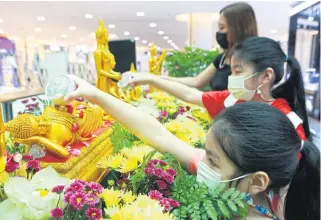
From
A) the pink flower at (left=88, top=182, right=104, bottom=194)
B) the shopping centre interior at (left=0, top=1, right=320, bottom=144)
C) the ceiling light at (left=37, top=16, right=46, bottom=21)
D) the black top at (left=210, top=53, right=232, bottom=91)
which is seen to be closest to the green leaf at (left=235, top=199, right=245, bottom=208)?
the pink flower at (left=88, top=182, right=104, bottom=194)

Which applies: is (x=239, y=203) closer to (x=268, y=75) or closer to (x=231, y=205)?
(x=231, y=205)

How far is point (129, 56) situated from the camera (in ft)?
8.83

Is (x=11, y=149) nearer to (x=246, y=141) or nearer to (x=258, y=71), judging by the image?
(x=246, y=141)

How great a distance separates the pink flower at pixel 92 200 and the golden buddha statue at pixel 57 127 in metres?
0.32

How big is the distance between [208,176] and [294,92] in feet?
2.57

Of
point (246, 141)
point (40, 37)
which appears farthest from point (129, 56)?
point (40, 37)

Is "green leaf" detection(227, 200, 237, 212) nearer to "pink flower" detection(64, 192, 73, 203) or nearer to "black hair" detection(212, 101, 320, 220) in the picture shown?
"black hair" detection(212, 101, 320, 220)

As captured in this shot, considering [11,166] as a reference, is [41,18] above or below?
above

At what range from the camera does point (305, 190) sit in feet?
3.04

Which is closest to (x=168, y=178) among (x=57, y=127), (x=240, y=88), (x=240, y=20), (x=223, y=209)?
(x=223, y=209)

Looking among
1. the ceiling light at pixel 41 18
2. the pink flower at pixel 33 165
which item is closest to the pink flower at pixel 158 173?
the pink flower at pixel 33 165

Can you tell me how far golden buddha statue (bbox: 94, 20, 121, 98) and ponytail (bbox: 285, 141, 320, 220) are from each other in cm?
73

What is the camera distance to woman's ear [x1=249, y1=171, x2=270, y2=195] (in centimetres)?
61

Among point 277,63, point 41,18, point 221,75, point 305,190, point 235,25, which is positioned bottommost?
point 305,190
